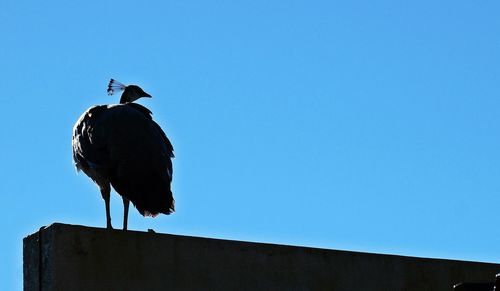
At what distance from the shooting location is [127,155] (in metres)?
9.66

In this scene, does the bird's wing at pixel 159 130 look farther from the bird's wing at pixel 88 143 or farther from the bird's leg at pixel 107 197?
the bird's leg at pixel 107 197

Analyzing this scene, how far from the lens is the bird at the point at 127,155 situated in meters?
9.37

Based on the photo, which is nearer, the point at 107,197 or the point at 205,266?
the point at 205,266

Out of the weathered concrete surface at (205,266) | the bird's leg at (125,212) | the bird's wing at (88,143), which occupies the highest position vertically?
the bird's wing at (88,143)

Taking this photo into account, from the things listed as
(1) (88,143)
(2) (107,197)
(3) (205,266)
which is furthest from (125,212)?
(3) (205,266)

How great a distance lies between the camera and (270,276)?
24.1ft

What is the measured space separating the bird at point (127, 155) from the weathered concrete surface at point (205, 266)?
2.11 m

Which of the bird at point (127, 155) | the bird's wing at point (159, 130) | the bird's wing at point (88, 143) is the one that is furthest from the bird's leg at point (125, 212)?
the bird's wing at point (159, 130)

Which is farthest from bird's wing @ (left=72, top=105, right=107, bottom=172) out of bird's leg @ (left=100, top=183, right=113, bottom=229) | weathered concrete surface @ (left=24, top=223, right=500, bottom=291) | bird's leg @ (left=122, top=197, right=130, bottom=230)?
weathered concrete surface @ (left=24, top=223, right=500, bottom=291)

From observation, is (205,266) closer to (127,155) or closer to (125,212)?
(127,155)

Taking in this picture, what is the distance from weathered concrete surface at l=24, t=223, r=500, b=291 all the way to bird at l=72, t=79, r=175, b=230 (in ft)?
6.92

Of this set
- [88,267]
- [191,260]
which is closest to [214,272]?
[191,260]

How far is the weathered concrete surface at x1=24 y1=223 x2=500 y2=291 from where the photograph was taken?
672 centimetres

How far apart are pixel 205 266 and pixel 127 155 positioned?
275 centimetres
